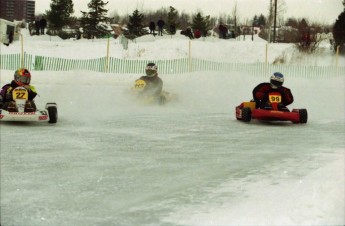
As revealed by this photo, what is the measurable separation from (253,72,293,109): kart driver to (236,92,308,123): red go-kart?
106mm

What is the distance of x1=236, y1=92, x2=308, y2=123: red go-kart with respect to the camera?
1081cm

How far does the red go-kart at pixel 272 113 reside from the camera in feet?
35.5

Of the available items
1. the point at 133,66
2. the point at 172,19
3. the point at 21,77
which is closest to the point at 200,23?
the point at 172,19

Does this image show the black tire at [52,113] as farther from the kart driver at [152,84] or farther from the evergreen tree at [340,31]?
the evergreen tree at [340,31]

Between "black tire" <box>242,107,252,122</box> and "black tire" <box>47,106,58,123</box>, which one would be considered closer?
"black tire" <box>47,106,58,123</box>

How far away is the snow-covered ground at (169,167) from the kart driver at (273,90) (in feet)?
1.56

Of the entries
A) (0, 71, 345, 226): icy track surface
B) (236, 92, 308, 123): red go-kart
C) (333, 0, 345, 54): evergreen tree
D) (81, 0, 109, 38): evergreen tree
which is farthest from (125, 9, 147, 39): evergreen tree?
(236, 92, 308, 123): red go-kart

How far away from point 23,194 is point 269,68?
24.8 m

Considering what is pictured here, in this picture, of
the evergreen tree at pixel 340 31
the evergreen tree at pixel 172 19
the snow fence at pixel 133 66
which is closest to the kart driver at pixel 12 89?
the snow fence at pixel 133 66

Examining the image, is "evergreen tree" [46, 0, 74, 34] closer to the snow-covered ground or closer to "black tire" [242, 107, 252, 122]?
the snow-covered ground

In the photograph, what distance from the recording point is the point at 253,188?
17.7ft

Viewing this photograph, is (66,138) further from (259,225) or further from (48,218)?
(259,225)

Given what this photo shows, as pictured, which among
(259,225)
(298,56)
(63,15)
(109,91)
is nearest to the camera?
(259,225)

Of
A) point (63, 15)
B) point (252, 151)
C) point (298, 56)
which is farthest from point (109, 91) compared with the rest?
A: point (63, 15)
